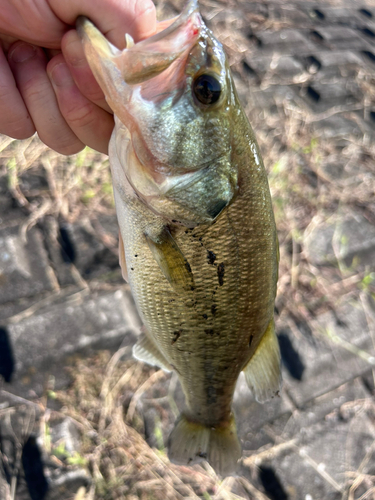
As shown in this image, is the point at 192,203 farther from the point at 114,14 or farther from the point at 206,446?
the point at 206,446

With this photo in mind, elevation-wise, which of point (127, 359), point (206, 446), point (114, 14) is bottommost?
point (127, 359)

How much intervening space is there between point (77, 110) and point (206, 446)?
1.18 m

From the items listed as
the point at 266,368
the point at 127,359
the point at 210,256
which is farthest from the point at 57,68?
the point at 127,359

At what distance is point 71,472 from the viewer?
1.74 m

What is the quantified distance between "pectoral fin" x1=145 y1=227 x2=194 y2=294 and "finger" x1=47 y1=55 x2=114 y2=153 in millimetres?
433

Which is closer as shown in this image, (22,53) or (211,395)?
(22,53)

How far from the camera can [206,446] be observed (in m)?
1.35

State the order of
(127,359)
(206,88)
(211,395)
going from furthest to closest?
(127,359) < (211,395) < (206,88)

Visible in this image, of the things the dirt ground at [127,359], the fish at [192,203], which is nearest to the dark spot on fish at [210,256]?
the fish at [192,203]

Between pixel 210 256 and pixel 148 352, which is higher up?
pixel 210 256

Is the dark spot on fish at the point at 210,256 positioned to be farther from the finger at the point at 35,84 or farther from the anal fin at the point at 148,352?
the finger at the point at 35,84

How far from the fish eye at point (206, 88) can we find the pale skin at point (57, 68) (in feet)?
0.96

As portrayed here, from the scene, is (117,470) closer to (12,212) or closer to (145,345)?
(145,345)

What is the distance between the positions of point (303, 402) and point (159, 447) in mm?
823
